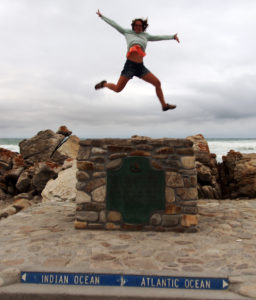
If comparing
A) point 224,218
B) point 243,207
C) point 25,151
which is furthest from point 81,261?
point 25,151

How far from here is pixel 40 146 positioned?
12812 millimetres

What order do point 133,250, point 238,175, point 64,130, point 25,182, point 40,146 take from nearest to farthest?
1. point 133,250
2. point 238,175
3. point 25,182
4. point 40,146
5. point 64,130

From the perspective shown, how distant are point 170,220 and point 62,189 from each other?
14.0 ft

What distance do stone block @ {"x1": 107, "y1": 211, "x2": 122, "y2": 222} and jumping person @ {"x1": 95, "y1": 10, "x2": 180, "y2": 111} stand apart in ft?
7.10

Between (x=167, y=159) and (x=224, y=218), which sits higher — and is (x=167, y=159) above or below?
above

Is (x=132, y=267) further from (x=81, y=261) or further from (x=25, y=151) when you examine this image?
(x=25, y=151)

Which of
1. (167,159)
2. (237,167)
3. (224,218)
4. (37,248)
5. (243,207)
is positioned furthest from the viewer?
(237,167)

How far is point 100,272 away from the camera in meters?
3.17

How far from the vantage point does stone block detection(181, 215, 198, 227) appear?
4.89m

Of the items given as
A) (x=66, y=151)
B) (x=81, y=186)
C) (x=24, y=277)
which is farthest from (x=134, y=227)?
(x=66, y=151)

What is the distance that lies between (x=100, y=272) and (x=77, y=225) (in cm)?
195

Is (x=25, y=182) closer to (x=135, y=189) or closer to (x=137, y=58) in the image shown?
(x=135, y=189)

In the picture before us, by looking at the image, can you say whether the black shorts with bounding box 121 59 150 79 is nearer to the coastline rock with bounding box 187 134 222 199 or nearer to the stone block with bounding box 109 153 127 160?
the stone block with bounding box 109 153 127 160

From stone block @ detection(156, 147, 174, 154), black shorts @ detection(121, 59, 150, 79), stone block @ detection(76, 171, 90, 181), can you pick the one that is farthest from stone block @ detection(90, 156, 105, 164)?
black shorts @ detection(121, 59, 150, 79)
